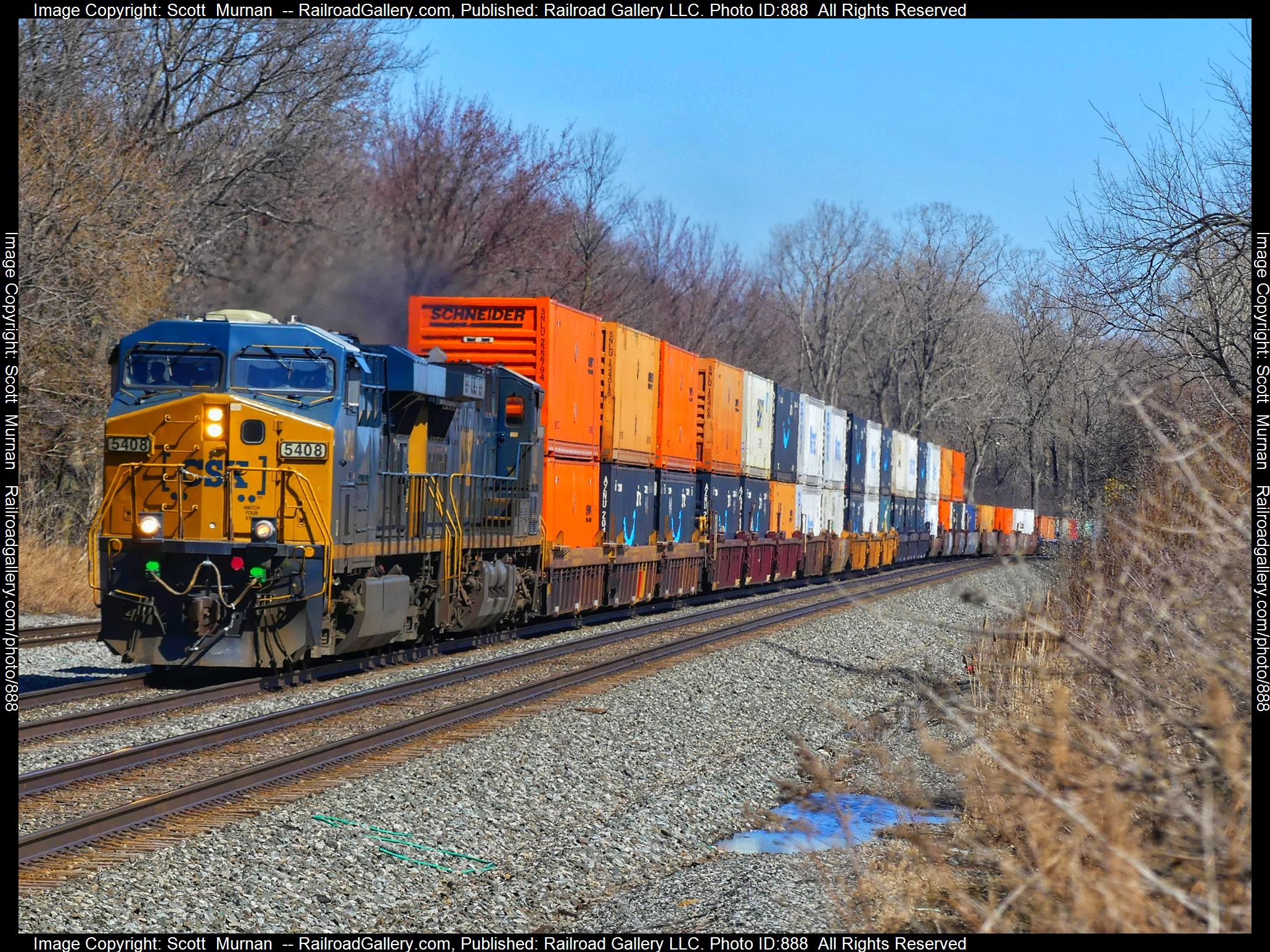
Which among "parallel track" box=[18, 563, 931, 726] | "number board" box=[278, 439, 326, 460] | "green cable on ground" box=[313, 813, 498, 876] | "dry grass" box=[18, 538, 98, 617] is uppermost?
"number board" box=[278, 439, 326, 460]

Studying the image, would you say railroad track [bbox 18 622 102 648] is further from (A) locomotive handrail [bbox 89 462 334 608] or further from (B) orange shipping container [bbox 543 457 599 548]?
(B) orange shipping container [bbox 543 457 599 548]

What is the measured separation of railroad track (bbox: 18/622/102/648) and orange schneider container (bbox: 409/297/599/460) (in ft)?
19.2

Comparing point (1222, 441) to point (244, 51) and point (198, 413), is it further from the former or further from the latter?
point (244, 51)

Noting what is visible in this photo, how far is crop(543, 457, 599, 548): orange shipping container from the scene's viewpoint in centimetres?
1734

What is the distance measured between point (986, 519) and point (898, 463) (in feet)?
52.0

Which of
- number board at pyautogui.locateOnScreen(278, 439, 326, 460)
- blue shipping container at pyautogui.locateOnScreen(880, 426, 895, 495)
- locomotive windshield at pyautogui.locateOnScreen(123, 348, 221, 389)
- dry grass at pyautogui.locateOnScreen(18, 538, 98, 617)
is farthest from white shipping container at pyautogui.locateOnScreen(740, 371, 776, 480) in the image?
locomotive windshield at pyautogui.locateOnScreen(123, 348, 221, 389)

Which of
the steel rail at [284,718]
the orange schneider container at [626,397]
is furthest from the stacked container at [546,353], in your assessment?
the steel rail at [284,718]

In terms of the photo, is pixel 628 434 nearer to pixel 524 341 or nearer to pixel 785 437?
pixel 524 341

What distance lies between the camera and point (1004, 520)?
5575cm

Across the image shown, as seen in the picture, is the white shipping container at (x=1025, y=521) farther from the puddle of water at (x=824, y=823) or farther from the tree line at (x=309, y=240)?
the puddle of water at (x=824, y=823)

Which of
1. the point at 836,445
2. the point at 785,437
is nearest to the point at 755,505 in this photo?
the point at 785,437

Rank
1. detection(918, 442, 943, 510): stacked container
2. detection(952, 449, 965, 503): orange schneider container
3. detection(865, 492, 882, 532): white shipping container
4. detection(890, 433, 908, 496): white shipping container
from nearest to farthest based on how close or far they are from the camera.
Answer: detection(865, 492, 882, 532): white shipping container < detection(890, 433, 908, 496): white shipping container < detection(918, 442, 943, 510): stacked container < detection(952, 449, 965, 503): orange schneider container

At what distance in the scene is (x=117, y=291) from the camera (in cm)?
2194

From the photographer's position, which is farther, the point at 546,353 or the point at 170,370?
the point at 546,353
